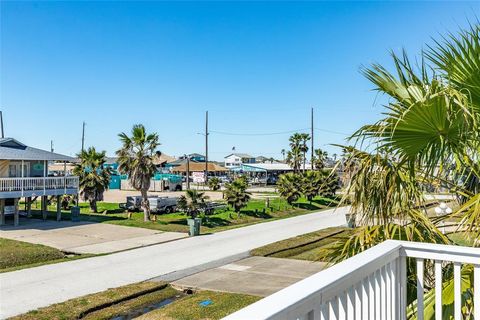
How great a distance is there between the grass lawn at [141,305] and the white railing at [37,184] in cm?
1300

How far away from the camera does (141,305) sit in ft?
30.3

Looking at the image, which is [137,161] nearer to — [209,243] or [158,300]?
[209,243]

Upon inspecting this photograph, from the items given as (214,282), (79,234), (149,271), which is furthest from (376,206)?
(79,234)

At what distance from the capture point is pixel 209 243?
57.0ft

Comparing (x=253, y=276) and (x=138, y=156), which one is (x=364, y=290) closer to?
(x=253, y=276)

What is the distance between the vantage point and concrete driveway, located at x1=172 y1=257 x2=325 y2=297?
10.5 meters

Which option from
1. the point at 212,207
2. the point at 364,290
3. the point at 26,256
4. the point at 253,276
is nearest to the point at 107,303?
the point at 253,276

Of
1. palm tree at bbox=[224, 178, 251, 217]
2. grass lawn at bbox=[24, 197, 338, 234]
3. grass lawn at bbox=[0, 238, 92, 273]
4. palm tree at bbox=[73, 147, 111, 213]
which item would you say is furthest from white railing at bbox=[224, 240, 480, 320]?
palm tree at bbox=[73, 147, 111, 213]

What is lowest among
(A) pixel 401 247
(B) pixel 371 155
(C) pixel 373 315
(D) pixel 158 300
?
(D) pixel 158 300

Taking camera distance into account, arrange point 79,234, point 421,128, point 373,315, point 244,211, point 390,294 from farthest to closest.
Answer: point 244,211 → point 79,234 → point 421,128 → point 390,294 → point 373,315

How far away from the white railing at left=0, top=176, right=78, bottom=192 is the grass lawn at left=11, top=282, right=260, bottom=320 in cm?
1300

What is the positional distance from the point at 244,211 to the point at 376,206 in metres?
23.4

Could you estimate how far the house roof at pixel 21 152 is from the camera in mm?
21359

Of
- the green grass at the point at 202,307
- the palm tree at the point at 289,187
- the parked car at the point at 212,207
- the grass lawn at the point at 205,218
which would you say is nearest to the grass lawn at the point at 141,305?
the green grass at the point at 202,307
